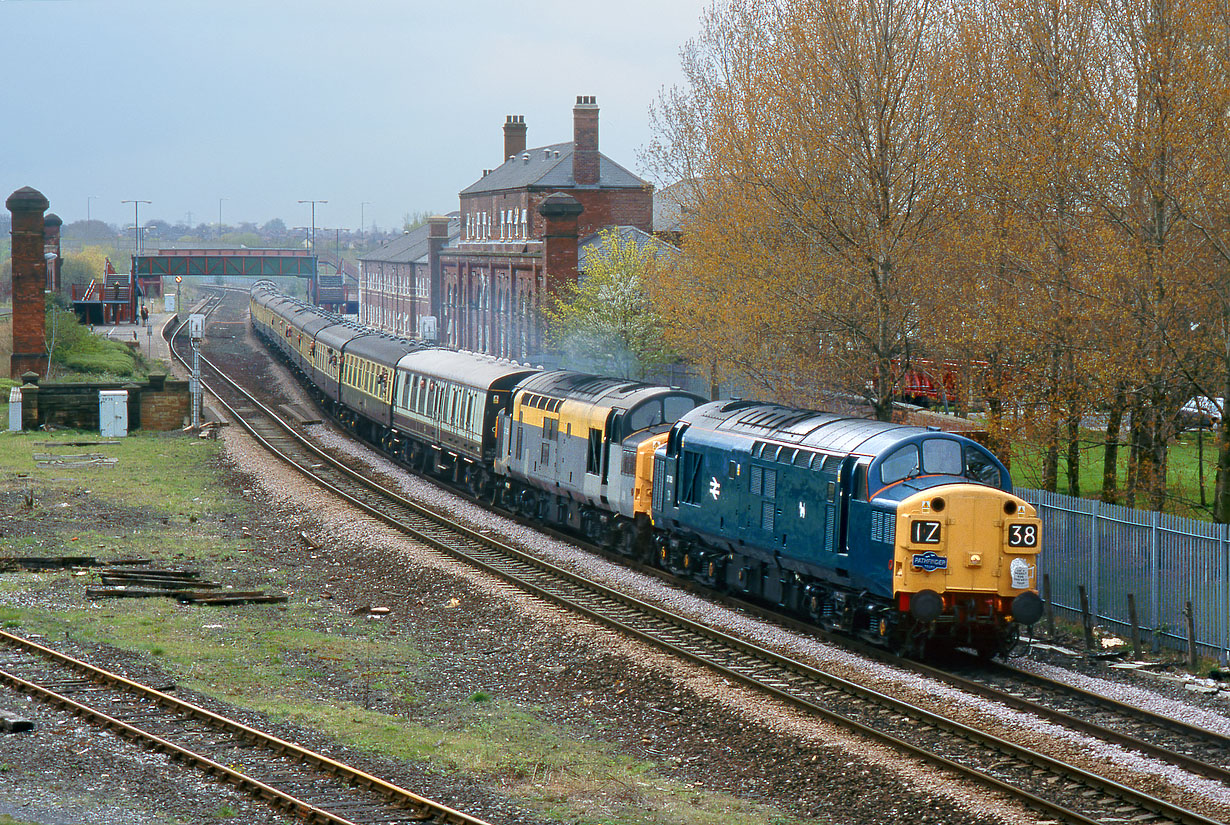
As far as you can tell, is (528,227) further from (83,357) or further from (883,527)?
(883,527)

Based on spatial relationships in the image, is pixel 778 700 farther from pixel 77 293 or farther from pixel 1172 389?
pixel 77 293

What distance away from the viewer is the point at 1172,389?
2366cm

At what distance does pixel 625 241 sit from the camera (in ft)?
170

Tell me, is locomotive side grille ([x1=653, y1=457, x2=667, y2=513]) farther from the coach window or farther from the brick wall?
the brick wall

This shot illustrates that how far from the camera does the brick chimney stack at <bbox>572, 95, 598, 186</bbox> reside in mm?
64250

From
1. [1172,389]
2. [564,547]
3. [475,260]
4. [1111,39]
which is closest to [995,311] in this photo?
[1172,389]

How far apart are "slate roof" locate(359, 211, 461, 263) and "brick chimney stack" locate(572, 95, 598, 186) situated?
21.7m

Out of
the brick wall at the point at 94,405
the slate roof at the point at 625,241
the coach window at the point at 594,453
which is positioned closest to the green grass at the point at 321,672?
the coach window at the point at 594,453

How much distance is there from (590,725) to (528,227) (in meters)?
54.3

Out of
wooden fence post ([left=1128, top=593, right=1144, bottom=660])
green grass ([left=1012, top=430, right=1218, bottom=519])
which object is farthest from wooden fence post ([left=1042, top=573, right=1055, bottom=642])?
green grass ([left=1012, top=430, right=1218, bottom=519])

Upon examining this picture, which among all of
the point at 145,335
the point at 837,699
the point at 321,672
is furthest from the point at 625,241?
the point at 145,335

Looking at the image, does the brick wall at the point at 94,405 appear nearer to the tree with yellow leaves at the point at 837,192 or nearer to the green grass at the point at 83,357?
the green grass at the point at 83,357

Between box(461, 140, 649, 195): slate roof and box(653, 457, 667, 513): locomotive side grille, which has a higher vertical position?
box(461, 140, 649, 195): slate roof

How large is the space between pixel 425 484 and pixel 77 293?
8449cm
